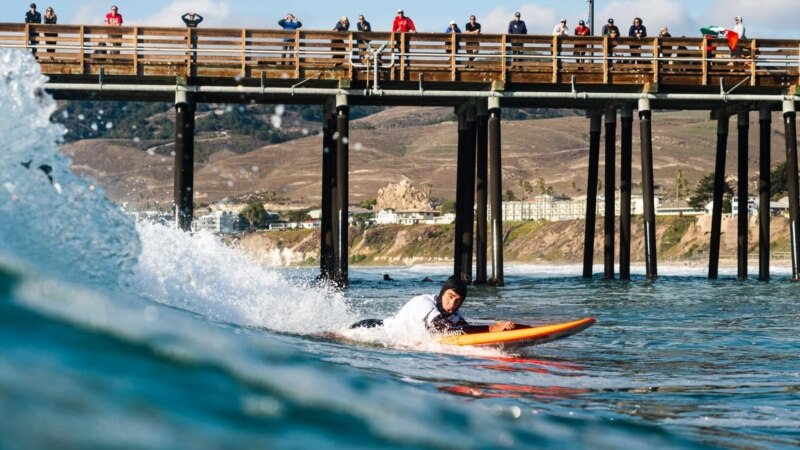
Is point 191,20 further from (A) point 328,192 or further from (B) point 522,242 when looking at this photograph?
(B) point 522,242

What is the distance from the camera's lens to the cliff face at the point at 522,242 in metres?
93.9

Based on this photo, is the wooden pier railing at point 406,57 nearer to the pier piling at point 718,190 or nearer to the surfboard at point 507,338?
the pier piling at point 718,190

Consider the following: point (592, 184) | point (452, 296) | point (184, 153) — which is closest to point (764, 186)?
point (592, 184)

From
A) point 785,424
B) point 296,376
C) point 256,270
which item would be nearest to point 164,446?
point 296,376

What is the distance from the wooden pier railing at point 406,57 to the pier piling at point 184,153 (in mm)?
636

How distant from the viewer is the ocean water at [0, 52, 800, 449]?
2.93 metres

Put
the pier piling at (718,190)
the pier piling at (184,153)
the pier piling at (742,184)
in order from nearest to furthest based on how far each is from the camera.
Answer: the pier piling at (184,153)
the pier piling at (742,184)
the pier piling at (718,190)

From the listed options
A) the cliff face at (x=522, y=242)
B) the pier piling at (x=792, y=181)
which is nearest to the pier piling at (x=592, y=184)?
the pier piling at (x=792, y=181)

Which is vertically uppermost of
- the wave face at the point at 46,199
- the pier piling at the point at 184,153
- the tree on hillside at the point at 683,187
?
the tree on hillside at the point at 683,187

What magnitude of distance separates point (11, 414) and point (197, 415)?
558 mm

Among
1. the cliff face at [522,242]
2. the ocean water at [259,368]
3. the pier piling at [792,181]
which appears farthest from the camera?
the cliff face at [522,242]

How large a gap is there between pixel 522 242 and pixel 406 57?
299ft

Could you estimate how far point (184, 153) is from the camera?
26344 millimetres

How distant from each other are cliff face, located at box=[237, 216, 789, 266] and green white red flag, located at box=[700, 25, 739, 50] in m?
51.5
